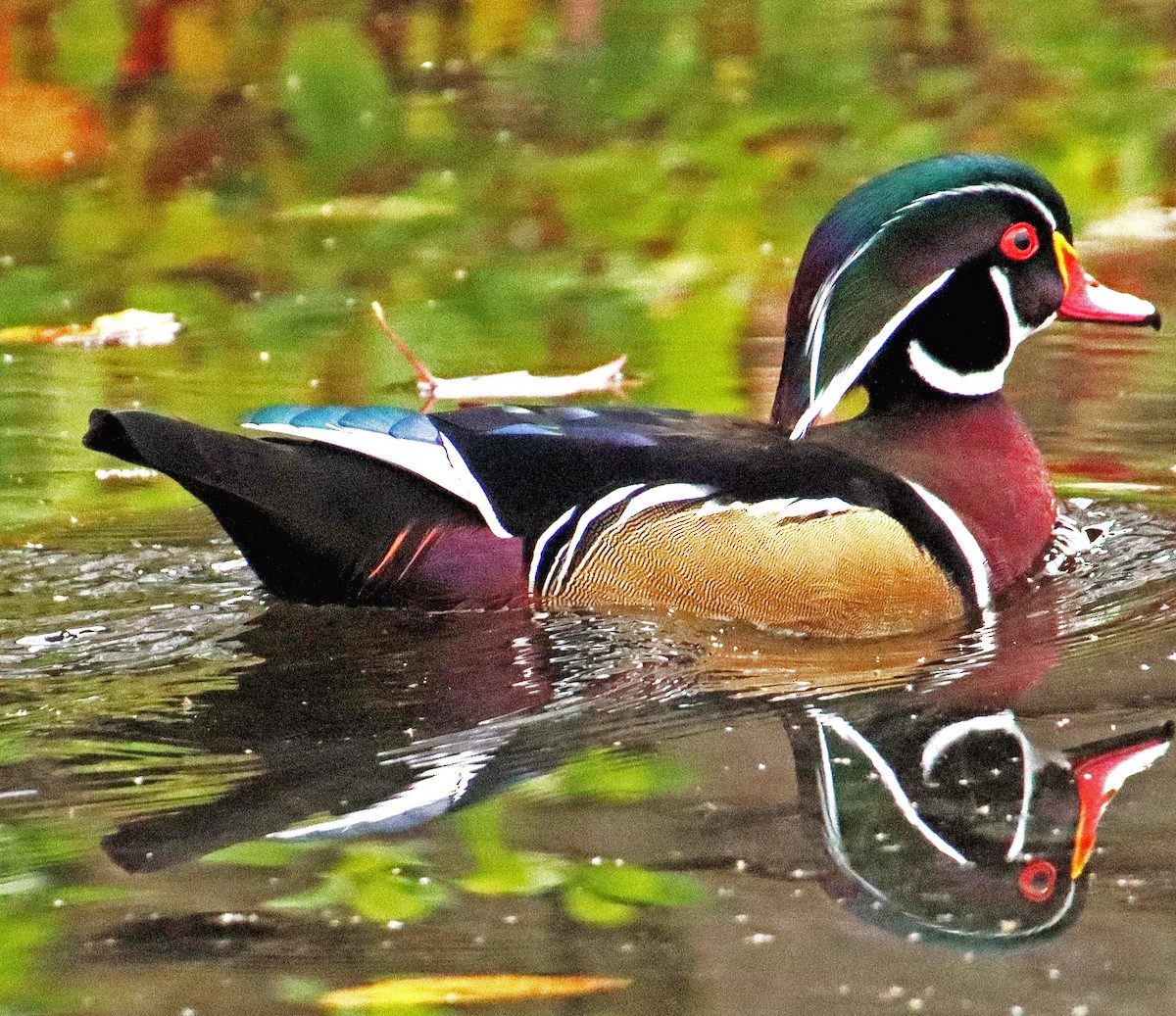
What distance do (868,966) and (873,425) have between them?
2181 mm

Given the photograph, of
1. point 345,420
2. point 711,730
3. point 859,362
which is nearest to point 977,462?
point 859,362

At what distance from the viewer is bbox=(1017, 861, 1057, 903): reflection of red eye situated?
3145 mm

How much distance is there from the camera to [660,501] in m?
4.57

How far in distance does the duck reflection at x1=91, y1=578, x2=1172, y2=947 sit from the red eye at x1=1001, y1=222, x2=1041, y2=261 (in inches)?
31.0

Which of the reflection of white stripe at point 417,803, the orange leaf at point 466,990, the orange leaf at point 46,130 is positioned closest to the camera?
the orange leaf at point 466,990

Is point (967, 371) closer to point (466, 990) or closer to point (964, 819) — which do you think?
point (964, 819)

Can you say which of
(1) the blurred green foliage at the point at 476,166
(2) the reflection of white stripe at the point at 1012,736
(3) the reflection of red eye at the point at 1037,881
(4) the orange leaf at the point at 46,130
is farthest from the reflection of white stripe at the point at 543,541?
(4) the orange leaf at the point at 46,130

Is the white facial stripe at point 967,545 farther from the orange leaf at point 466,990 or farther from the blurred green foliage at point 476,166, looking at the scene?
the orange leaf at point 466,990

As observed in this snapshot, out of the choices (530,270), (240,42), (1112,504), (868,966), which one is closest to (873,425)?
(1112,504)

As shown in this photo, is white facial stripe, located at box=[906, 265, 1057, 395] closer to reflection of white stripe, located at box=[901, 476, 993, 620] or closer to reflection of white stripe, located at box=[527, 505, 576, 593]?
reflection of white stripe, located at box=[901, 476, 993, 620]

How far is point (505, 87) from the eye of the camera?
10.2 m

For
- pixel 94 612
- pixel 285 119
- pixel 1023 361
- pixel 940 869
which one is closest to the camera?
pixel 940 869

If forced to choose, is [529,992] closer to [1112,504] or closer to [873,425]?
→ [873,425]

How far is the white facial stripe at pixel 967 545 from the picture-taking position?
4711 millimetres
